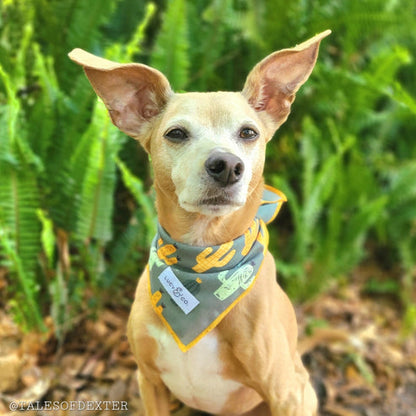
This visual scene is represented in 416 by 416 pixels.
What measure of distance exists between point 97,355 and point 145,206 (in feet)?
3.27

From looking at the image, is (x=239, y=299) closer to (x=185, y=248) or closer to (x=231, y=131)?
(x=185, y=248)

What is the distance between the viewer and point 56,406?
8.89 feet

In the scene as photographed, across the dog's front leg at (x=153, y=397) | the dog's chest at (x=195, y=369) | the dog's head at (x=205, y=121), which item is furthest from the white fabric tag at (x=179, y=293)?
the dog's front leg at (x=153, y=397)

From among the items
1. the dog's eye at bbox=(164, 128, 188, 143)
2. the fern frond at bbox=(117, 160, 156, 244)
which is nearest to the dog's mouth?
the dog's eye at bbox=(164, 128, 188, 143)

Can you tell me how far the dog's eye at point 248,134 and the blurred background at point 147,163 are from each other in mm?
1000

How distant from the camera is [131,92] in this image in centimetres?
199

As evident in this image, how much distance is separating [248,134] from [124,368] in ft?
5.95

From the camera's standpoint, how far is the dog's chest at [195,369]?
6.40ft

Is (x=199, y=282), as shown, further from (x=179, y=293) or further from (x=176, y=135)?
(x=176, y=135)

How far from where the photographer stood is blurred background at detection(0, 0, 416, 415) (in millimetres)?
2875

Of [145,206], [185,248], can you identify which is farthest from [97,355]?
[185,248]

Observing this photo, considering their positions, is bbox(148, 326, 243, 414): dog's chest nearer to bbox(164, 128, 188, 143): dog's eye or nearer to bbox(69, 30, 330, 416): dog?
bbox(69, 30, 330, 416): dog

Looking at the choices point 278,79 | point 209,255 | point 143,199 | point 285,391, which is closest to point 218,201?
point 209,255

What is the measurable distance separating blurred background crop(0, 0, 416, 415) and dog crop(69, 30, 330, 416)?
0.82 meters
